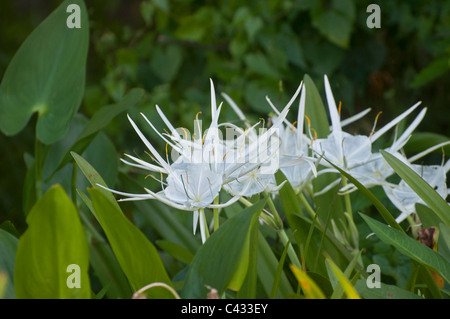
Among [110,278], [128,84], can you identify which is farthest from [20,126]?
[128,84]

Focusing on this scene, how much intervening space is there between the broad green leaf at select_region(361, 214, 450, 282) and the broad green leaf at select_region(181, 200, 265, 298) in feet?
0.33

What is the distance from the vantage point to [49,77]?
2.06 ft

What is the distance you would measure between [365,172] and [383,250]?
10 cm

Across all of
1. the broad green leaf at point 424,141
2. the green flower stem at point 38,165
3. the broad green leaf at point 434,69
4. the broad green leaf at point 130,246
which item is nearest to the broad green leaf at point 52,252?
the broad green leaf at point 130,246

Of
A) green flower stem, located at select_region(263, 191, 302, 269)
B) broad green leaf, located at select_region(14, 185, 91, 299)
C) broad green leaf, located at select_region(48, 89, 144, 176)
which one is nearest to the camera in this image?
broad green leaf, located at select_region(14, 185, 91, 299)

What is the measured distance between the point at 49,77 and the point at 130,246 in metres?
0.36

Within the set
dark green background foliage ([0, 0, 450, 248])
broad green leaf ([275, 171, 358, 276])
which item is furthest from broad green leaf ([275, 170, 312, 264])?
dark green background foliage ([0, 0, 450, 248])

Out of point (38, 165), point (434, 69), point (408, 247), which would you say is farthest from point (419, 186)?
point (434, 69)

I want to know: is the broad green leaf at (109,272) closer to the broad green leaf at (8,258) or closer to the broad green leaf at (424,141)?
the broad green leaf at (8,258)

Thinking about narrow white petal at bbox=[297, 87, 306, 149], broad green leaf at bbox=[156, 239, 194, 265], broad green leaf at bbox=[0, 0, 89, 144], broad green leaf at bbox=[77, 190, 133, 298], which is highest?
broad green leaf at bbox=[0, 0, 89, 144]

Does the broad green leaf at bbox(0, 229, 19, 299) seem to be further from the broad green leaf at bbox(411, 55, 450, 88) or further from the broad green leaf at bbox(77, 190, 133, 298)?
the broad green leaf at bbox(411, 55, 450, 88)

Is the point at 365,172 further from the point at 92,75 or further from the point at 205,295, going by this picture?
the point at 92,75

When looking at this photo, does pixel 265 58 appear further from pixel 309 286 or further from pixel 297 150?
pixel 309 286

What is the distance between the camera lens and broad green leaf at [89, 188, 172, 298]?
334 mm
